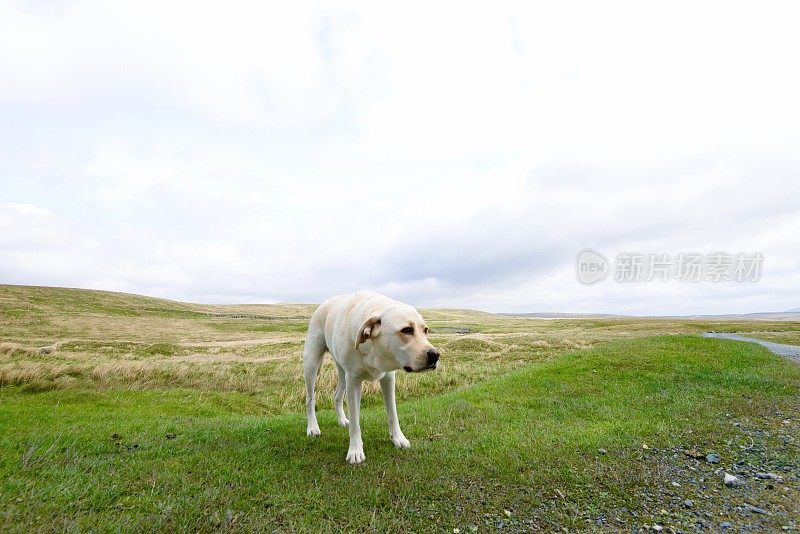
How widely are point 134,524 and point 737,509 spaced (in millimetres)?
6898

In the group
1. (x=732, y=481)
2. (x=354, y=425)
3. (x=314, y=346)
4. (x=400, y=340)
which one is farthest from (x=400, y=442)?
(x=732, y=481)

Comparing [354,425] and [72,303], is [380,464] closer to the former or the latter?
[354,425]

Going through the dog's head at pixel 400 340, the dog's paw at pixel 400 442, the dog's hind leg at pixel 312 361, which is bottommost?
the dog's paw at pixel 400 442

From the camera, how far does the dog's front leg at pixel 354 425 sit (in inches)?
259

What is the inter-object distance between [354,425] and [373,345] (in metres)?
1.48

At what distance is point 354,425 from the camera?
22.1 ft

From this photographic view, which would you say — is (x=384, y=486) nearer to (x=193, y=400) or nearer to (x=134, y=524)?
(x=134, y=524)

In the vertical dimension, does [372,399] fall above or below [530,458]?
below

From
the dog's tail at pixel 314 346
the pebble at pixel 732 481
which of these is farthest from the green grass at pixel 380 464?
the dog's tail at pixel 314 346

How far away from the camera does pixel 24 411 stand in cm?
989

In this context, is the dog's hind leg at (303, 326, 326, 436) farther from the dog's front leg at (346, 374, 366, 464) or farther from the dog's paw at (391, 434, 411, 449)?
the dog's paw at (391, 434, 411, 449)

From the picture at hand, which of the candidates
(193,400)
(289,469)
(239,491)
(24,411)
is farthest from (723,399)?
(24,411)

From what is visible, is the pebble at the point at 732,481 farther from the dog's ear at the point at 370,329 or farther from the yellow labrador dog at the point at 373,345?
the dog's ear at the point at 370,329

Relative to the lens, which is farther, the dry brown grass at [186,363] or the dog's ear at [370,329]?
the dry brown grass at [186,363]
